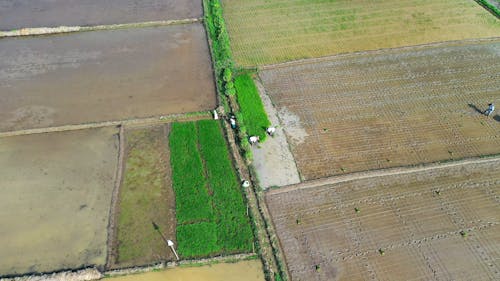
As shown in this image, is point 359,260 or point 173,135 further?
point 173,135

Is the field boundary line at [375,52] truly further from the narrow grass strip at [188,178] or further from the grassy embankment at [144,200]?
the grassy embankment at [144,200]

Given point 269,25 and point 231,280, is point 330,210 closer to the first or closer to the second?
point 231,280

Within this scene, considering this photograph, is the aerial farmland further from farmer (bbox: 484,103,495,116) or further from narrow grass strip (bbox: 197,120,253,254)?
farmer (bbox: 484,103,495,116)

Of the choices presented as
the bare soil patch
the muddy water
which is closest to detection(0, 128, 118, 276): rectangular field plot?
the bare soil patch

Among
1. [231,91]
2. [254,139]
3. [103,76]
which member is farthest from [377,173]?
[103,76]

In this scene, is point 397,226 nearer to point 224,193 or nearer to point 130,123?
point 224,193

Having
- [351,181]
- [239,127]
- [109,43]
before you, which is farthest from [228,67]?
[351,181]

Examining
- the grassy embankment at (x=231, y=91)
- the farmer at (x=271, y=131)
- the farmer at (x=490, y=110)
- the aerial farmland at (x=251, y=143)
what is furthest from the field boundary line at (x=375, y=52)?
the farmer at (x=490, y=110)
